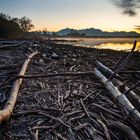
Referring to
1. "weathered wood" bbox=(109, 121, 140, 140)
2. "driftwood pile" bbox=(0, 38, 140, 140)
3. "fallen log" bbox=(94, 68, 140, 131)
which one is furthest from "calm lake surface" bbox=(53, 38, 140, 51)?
"weathered wood" bbox=(109, 121, 140, 140)

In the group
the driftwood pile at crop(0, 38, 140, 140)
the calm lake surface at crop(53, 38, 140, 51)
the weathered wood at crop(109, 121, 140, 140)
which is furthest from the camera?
the calm lake surface at crop(53, 38, 140, 51)

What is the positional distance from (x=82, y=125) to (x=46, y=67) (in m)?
5.19

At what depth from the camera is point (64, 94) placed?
5840 mm

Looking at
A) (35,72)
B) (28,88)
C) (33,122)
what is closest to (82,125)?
(33,122)

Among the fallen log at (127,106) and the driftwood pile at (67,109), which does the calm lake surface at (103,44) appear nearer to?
the driftwood pile at (67,109)

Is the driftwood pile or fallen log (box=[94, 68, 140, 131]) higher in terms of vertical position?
fallen log (box=[94, 68, 140, 131])

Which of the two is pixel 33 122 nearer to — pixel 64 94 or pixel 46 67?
pixel 64 94

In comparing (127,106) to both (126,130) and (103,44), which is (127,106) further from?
(103,44)

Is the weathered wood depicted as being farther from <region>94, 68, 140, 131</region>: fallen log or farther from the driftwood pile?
<region>94, 68, 140, 131</region>: fallen log

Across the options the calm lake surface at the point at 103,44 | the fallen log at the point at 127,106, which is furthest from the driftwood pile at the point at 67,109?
the calm lake surface at the point at 103,44

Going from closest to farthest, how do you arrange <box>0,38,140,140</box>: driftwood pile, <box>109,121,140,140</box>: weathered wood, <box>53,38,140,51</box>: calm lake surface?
<box>109,121,140,140</box>: weathered wood, <box>0,38,140,140</box>: driftwood pile, <box>53,38,140,51</box>: calm lake surface

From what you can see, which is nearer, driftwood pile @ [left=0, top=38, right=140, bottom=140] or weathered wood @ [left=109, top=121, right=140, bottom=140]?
weathered wood @ [left=109, top=121, right=140, bottom=140]

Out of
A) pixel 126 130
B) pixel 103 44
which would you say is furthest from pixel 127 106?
pixel 103 44

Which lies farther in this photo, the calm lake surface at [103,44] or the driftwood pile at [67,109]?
the calm lake surface at [103,44]
